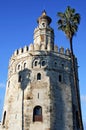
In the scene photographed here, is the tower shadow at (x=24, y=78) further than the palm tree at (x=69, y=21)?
Yes

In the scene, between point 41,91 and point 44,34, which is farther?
point 44,34

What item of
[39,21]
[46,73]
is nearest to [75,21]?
[46,73]

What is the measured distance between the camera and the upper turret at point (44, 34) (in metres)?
37.4

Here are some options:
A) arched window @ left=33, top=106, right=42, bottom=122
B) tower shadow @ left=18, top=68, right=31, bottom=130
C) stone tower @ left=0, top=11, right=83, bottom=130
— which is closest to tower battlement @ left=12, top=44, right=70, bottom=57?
stone tower @ left=0, top=11, right=83, bottom=130

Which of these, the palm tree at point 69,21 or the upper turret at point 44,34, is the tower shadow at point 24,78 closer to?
the upper turret at point 44,34

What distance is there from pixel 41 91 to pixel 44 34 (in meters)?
9.99

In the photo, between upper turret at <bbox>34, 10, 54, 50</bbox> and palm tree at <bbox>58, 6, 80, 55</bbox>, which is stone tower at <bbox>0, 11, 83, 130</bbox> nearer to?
upper turret at <bbox>34, 10, 54, 50</bbox>

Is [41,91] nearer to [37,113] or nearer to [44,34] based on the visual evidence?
[37,113]

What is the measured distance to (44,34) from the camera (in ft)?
128

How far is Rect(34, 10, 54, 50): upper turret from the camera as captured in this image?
123 ft

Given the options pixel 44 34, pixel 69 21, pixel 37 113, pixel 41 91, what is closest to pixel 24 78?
pixel 41 91

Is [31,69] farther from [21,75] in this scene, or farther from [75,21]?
[75,21]

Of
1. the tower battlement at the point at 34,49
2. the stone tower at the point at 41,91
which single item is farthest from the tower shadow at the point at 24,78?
the tower battlement at the point at 34,49

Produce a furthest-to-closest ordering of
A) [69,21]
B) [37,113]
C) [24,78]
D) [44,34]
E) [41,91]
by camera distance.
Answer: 1. [44,34]
2. [24,78]
3. [41,91]
4. [37,113]
5. [69,21]
